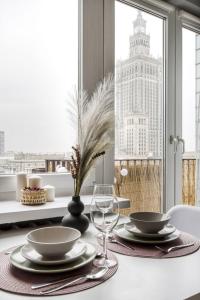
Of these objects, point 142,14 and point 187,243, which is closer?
point 187,243

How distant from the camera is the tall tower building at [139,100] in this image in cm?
211

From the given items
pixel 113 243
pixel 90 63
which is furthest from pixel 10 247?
pixel 90 63

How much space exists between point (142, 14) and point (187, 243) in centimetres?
168

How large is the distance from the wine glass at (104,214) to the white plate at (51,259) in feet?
0.23

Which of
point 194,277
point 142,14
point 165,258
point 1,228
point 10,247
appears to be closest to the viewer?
point 194,277

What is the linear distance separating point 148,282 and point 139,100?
5.05ft

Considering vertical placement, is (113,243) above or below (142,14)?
below

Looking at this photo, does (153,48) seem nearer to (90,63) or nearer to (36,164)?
(90,63)

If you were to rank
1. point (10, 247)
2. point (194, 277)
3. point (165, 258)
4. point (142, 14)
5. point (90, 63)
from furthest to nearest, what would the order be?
point (142, 14) → point (90, 63) → point (10, 247) → point (165, 258) → point (194, 277)

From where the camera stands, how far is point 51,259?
0.91m

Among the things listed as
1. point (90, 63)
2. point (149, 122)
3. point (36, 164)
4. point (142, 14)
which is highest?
point (142, 14)

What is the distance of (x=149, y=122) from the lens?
2.26 meters

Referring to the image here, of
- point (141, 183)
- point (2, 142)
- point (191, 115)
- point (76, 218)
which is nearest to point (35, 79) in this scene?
point (2, 142)

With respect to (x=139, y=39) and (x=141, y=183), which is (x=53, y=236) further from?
(x=139, y=39)
